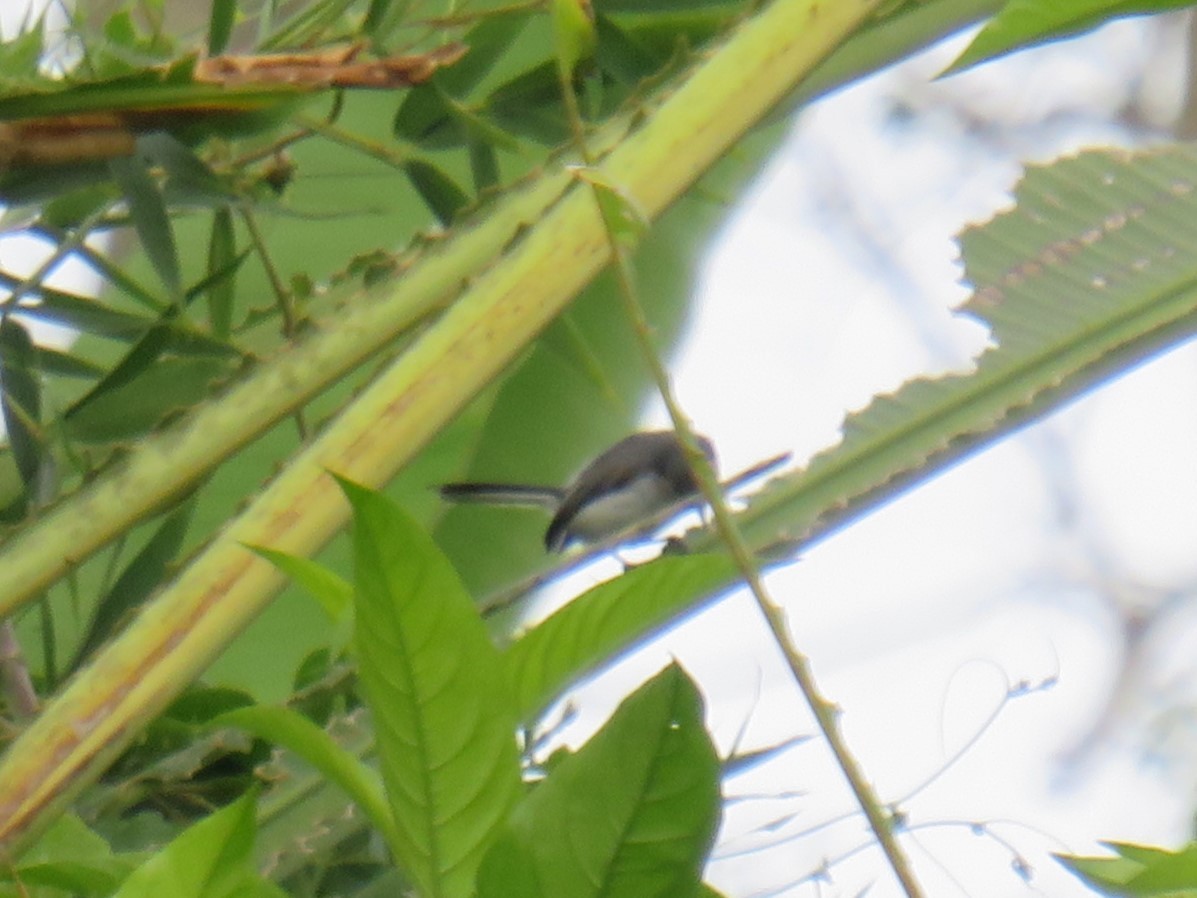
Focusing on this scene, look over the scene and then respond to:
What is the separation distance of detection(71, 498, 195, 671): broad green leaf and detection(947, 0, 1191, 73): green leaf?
41cm

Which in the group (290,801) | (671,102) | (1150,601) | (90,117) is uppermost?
(1150,601)

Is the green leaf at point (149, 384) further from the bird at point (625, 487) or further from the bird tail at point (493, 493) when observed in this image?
the bird at point (625, 487)

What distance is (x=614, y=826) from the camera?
34 cm

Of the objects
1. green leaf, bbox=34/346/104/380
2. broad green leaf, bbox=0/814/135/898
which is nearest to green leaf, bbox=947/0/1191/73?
broad green leaf, bbox=0/814/135/898

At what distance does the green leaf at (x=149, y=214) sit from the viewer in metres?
0.66

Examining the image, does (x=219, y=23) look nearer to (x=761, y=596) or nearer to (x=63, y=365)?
(x=63, y=365)

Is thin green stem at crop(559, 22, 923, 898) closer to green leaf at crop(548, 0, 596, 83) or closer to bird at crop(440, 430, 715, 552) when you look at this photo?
green leaf at crop(548, 0, 596, 83)

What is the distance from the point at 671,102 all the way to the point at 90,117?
250 millimetres

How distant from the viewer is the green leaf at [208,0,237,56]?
71 cm

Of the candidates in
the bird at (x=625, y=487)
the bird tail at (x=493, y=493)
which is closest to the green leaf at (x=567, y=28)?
the bird tail at (x=493, y=493)

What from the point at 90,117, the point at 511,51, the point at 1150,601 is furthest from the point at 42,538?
the point at 1150,601

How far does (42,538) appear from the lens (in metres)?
0.55

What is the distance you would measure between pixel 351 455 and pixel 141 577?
283mm

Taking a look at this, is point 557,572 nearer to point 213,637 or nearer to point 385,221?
point 213,637
